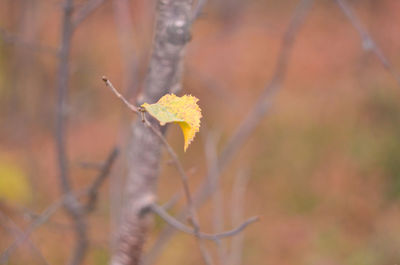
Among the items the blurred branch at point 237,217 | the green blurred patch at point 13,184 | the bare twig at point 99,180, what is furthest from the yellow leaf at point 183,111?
the green blurred patch at point 13,184

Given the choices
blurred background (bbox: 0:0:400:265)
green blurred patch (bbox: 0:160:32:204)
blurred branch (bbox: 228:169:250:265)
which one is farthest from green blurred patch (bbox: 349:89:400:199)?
green blurred patch (bbox: 0:160:32:204)

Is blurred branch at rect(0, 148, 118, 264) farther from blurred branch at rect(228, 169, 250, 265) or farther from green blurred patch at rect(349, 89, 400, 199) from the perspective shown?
green blurred patch at rect(349, 89, 400, 199)

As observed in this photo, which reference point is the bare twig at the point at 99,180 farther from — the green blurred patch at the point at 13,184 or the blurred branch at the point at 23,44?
the green blurred patch at the point at 13,184

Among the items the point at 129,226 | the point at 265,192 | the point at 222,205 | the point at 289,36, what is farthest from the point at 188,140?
the point at 265,192

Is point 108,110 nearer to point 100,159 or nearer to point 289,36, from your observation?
point 100,159

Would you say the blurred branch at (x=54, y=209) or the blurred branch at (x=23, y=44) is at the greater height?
the blurred branch at (x=23, y=44)

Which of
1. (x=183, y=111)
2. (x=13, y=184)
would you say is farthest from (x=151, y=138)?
(x=13, y=184)

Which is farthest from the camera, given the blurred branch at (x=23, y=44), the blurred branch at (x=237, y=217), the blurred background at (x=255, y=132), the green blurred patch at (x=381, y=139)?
the green blurred patch at (x=381, y=139)

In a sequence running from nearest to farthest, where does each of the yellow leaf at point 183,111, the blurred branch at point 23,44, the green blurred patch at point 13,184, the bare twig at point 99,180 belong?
the yellow leaf at point 183,111
the bare twig at point 99,180
the blurred branch at point 23,44
the green blurred patch at point 13,184
